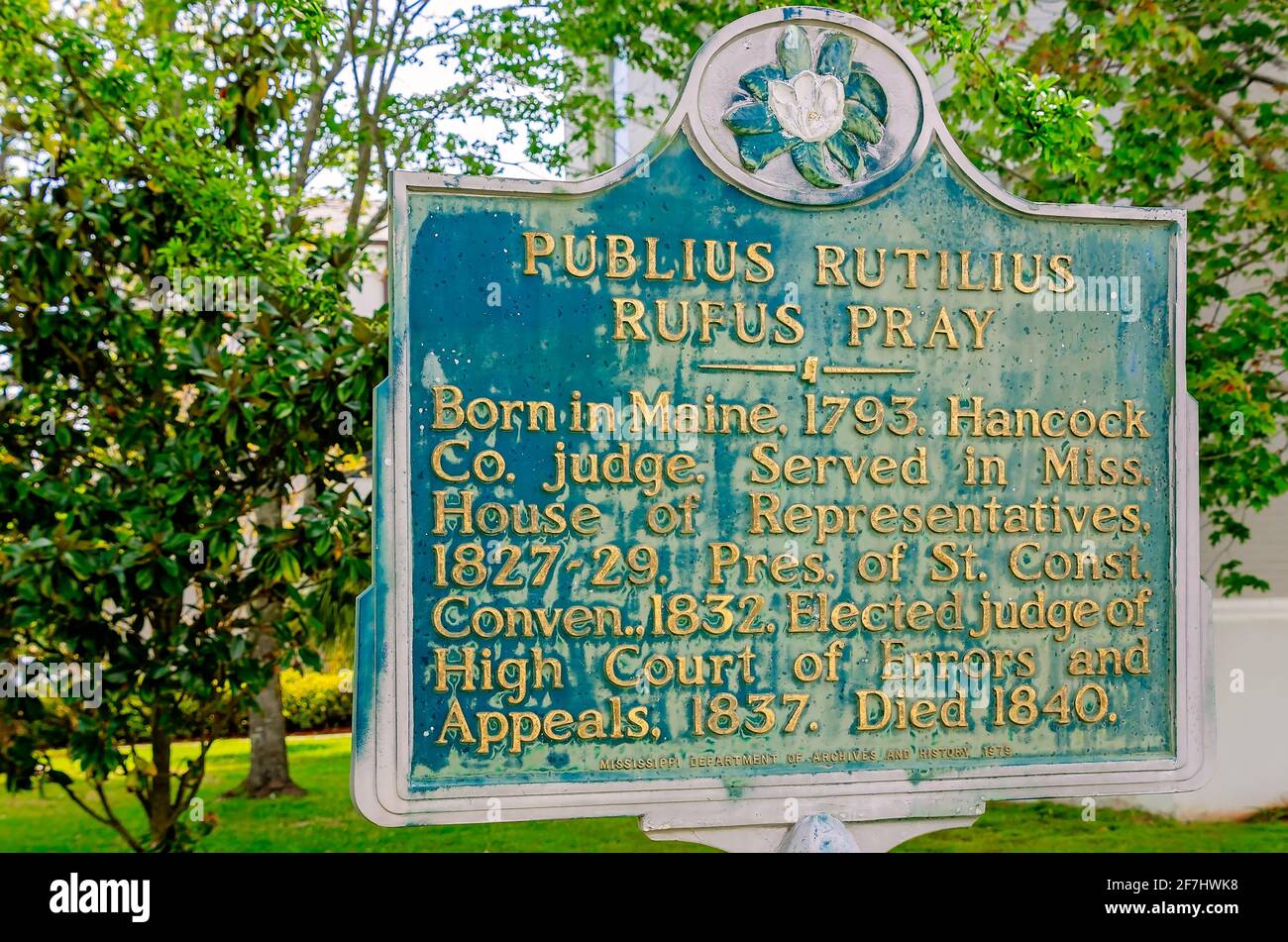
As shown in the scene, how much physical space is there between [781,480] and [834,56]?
4.78 feet

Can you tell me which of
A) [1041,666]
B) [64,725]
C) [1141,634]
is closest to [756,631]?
[1041,666]

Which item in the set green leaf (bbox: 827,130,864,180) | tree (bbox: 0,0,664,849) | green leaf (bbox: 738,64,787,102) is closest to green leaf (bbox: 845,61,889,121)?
green leaf (bbox: 827,130,864,180)

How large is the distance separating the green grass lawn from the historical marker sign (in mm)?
3994

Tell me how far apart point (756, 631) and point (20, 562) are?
3536mm

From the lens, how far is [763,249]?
4.17 m

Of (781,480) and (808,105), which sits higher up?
(808,105)

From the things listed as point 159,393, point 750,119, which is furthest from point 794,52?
point 159,393

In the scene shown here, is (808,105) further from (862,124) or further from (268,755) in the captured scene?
(268,755)

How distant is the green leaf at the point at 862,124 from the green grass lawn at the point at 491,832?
17.6ft

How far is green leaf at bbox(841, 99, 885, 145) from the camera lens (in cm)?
425

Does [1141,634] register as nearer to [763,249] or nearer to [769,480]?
[769,480]

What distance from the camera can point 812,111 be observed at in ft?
13.9

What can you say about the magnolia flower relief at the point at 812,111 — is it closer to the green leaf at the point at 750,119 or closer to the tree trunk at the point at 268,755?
the green leaf at the point at 750,119

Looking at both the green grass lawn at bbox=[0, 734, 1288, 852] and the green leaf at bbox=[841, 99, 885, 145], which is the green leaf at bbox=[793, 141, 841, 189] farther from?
the green grass lawn at bbox=[0, 734, 1288, 852]
